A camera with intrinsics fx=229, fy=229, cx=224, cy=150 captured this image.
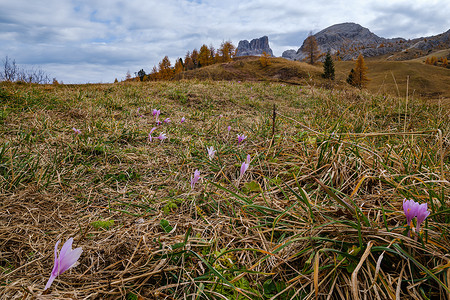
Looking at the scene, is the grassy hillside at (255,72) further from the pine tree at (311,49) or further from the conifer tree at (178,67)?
the conifer tree at (178,67)

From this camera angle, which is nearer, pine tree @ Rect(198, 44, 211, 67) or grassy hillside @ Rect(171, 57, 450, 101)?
grassy hillside @ Rect(171, 57, 450, 101)

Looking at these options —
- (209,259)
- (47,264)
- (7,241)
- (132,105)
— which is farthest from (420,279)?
(132,105)

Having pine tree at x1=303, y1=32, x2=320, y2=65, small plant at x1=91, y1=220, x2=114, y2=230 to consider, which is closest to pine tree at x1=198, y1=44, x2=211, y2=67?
pine tree at x1=303, y1=32, x2=320, y2=65

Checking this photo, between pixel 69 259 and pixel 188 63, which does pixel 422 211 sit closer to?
pixel 69 259

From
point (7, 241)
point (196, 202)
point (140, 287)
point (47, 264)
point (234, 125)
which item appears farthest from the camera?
point (234, 125)

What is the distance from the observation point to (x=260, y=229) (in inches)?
52.9

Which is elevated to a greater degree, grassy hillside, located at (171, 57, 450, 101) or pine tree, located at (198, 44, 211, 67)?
pine tree, located at (198, 44, 211, 67)

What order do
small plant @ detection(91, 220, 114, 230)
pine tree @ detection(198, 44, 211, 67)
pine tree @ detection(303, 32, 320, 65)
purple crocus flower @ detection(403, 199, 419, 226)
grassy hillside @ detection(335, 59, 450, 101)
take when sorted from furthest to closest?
pine tree @ detection(198, 44, 211, 67) < pine tree @ detection(303, 32, 320, 65) < grassy hillside @ detection(335, 59, 450, 101) < small plant @ detection(91, 220, 114, 230) < purple crocus flower @ detection(403, 199, 419, 226)

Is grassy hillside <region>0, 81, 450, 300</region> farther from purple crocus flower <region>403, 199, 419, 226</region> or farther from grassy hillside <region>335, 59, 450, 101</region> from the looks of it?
grassy hillside <region>335, 59, 450, 101</region>

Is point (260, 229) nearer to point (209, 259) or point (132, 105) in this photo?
point (209, 259)

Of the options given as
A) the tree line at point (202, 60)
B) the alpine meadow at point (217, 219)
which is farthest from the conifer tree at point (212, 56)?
the alpine meadow at point (217, 219)

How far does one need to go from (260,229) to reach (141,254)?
26.0 inches

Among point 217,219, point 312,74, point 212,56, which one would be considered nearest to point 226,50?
point 212,56

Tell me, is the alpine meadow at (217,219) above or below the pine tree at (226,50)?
below
